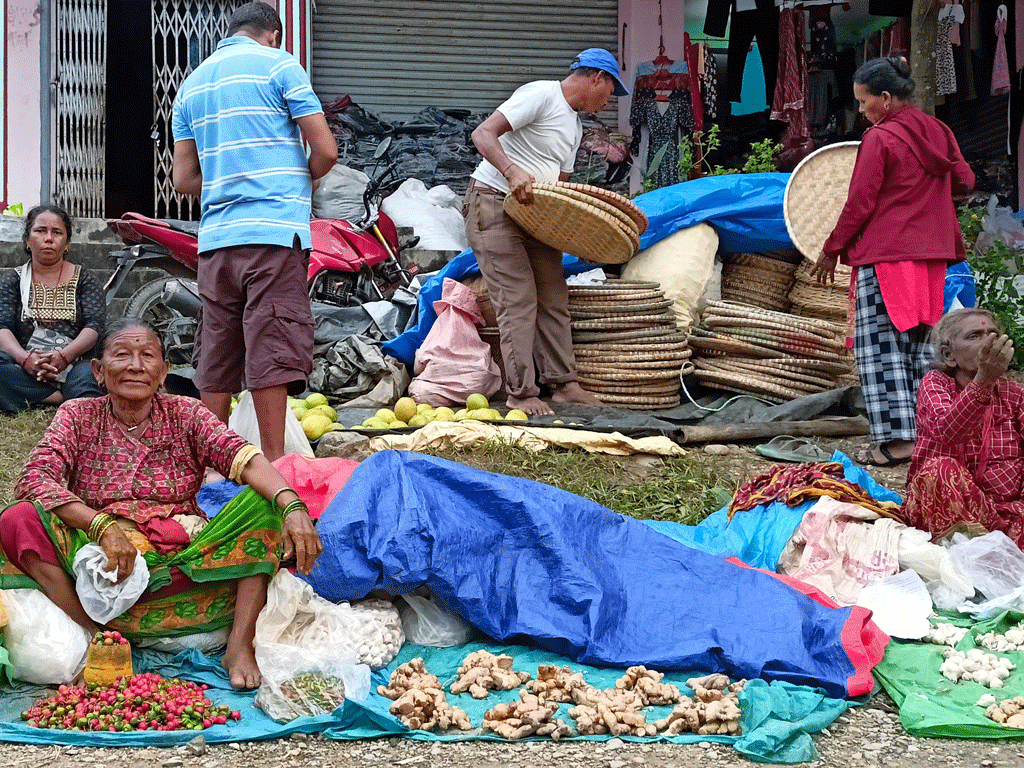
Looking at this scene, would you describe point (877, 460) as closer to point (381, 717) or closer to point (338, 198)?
point (381, 717)

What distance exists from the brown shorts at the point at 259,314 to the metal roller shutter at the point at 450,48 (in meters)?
6.33

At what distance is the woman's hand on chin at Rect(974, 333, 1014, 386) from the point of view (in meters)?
3.43

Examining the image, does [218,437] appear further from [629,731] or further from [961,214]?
[961,214]

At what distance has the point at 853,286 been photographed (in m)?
5.11

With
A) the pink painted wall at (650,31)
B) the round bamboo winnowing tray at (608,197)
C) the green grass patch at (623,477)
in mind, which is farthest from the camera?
the pink painted wall at (650,31)

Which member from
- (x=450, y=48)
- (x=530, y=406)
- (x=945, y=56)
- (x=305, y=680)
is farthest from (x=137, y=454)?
(x=945, y=56)

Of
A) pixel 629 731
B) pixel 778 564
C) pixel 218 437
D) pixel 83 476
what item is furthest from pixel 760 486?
pixel 83 476

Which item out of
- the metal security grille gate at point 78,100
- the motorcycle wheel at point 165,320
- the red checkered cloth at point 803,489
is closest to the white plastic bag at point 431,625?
the red checkered cloth at point 803,489

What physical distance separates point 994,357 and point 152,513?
8.01ft

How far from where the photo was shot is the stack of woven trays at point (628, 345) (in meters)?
6.00

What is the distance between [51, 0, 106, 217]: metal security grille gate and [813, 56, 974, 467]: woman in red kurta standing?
21.0 feet

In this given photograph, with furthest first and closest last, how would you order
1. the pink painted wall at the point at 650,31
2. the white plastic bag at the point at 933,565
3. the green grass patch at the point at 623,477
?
1. the pink painted wall at the point at 650,31
2. the green grass patch at the point at 623,477
3. the white plastic bag at the point at 933,565

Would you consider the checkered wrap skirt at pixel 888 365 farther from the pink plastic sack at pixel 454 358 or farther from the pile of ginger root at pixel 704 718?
the pile of ginger root at pixel 704 718

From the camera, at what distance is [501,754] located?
2.47 metres
